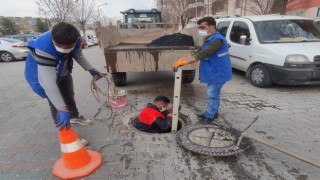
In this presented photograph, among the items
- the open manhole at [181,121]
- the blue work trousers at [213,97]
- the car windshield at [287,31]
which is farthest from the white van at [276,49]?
the open manhole at [181,121]

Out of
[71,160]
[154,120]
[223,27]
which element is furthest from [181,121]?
[223,27]

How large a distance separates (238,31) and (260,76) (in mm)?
1689

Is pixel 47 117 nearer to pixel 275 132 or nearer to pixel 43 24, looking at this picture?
pixel 275 132

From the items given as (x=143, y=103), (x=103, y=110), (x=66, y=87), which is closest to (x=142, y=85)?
(x=143, y=103)

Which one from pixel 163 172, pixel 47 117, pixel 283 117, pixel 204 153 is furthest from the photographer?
pixel 47 117

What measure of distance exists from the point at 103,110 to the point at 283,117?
10.5 ft

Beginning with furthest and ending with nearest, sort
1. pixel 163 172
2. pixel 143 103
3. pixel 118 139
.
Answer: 1. pixel 143 103
2. pixel 118 139
3. pixel 163 172

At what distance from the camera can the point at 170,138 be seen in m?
3.39

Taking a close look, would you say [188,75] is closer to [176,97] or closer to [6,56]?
[176,97]

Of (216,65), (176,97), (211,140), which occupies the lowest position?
(211,140)

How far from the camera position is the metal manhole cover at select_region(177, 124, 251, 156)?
2.85 meters

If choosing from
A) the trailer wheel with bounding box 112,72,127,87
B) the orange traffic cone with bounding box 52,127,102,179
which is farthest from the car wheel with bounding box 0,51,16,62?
the orange traffic cone with bounding box 52,127,102,179

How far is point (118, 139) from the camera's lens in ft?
11.2

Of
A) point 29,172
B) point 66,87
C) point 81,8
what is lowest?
point 29,172
